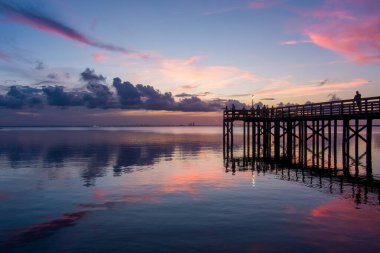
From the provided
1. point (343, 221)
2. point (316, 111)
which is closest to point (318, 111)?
point (316, 111)

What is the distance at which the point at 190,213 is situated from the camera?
17.5 m

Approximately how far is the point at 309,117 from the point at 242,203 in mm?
21097

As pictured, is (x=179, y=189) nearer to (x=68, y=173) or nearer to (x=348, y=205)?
(x=348, y=205)

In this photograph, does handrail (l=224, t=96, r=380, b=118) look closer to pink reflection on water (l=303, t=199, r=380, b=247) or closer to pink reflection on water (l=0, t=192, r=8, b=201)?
pink reflection on water (l=303, t=199, r=380, b=247)

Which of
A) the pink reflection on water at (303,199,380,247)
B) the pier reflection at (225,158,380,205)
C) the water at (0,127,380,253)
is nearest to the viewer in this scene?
the water at (0,127,380,253)

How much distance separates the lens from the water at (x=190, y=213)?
1323 cm

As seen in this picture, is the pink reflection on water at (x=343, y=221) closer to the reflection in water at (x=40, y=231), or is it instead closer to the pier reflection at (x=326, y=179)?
the pier reflection at (x=326, y=179)

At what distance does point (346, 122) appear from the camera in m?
32.5

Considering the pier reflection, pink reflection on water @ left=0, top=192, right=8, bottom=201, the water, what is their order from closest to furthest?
the water, the pier reflection, pink reflection on water @ left=0, top=192, right=8, bottom=201

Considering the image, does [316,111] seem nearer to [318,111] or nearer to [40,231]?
[318,111]

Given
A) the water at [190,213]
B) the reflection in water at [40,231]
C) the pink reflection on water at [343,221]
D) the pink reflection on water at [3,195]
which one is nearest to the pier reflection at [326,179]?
the water at [190,213]

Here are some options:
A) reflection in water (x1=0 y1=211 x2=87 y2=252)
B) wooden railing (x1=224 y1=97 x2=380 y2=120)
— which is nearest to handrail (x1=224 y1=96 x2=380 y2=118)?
wooden railing (x1=224 y1=97 x2=380 y2=120)


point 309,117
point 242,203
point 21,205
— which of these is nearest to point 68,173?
point 21,205

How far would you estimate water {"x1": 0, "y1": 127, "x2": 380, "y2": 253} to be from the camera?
43.4ft
